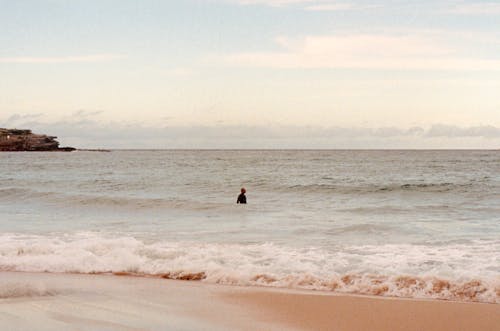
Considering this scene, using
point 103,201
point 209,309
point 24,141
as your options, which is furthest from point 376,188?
point 24,141

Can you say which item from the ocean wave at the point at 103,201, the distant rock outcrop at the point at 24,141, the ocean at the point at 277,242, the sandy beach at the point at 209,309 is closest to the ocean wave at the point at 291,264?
the ocean at the point at 277,242

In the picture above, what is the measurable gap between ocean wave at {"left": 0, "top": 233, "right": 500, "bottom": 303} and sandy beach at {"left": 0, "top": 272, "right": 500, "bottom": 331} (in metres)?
0.62

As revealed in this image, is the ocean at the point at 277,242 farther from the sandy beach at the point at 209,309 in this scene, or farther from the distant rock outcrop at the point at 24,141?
the distant rock outcrop at the point at 24,141

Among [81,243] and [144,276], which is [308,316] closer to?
[144,276]

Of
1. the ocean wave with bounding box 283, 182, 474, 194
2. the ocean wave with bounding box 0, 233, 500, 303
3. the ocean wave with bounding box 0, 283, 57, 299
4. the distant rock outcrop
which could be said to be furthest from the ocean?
the distant rock outcrop

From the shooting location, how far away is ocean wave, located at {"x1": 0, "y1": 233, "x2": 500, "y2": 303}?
912 centimetres

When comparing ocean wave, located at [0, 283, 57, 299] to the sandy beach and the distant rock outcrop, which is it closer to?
the sandy beach

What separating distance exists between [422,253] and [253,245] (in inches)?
158

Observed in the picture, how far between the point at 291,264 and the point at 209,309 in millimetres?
3419

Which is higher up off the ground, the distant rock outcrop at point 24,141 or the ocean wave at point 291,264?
the distant rock outcrop at point 24,141

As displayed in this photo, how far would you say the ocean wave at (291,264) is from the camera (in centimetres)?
912

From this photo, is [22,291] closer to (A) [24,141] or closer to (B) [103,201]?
(B) [103,201]

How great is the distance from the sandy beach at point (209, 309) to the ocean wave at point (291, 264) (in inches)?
24.4

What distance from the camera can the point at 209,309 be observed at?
301 inches
